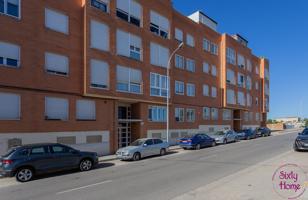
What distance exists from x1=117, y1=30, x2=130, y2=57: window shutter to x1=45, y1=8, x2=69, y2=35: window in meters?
4.80

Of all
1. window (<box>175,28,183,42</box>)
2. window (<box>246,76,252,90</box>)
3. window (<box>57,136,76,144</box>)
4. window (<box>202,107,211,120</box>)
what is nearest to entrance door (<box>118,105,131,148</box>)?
window (<box>57,136,76,144</box>)

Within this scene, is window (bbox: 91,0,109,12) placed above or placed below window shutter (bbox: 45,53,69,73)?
above

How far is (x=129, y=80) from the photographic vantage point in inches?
1001

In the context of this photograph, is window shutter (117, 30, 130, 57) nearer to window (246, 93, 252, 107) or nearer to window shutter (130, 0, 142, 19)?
window shutter (130, 0, 142, 19)

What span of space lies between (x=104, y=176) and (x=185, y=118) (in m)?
21.1

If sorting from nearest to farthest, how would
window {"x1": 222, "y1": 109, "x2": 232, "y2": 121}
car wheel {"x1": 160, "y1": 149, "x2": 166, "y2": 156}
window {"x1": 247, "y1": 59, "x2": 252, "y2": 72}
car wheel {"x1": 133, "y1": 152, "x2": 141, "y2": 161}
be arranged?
car wheel {"x1": 133, "y1": 152, "x2": 141, "y2": 161}
car wheel {"x1": 160, "y1": 149, "x2": 166, "y2": 156}
window {"x1": 222, "y1": 109, "x2": 232, "y2": 121}
window {"x1": 247, "y1": 59, "x2": 252, "y2": 72}

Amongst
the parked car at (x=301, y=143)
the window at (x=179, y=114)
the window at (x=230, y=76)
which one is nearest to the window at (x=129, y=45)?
the window at (x=179, y=114)

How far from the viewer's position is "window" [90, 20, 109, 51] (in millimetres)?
22562

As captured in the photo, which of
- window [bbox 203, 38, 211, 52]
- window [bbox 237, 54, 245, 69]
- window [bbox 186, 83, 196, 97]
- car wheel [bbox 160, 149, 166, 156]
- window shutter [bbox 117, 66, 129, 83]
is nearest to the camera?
car wheel [bbox 160, 149, 166, 156]

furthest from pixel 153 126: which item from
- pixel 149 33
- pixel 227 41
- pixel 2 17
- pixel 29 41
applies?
pixel 227 41

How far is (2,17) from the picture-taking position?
57.0 feet

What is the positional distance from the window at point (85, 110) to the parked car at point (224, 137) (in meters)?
14.8

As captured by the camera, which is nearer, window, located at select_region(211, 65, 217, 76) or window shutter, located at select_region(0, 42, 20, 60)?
window shutter, located at select_region(0, 42, 20, 60)

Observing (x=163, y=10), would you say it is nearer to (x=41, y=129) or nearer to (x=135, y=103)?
(x=135, y=103)
